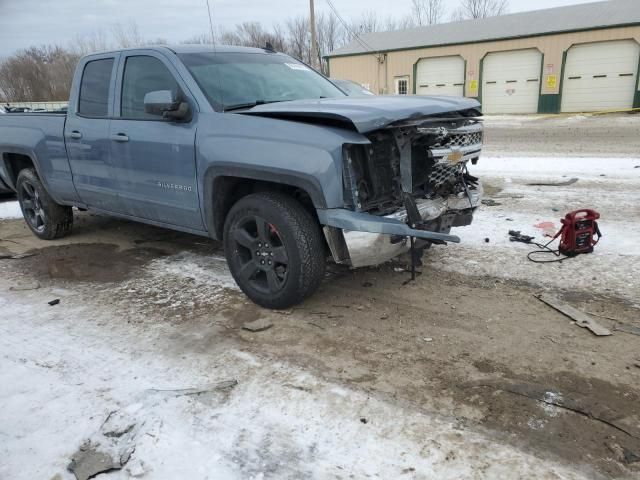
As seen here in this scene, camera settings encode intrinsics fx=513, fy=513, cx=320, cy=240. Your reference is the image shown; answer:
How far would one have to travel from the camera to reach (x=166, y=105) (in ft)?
13.1

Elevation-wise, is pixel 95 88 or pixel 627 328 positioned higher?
pixel 95 88

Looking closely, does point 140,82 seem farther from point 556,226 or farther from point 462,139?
point 556,226

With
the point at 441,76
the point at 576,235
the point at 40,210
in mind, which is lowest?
the point at 576,235

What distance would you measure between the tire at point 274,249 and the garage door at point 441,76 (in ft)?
90.8

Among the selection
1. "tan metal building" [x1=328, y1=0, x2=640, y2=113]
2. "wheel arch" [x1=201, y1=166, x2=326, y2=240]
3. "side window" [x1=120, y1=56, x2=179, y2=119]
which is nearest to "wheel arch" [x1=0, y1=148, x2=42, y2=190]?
"side window" [x1=120, y1=56, x2=179, y2=119]

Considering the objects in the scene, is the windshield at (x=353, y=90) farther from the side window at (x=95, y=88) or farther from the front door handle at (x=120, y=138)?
the side window at (x=95, y=88)

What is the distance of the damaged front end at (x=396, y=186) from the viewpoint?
136 inches

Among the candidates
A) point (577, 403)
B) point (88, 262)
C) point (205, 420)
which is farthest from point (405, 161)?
point (88, 262)

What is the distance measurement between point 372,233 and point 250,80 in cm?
204

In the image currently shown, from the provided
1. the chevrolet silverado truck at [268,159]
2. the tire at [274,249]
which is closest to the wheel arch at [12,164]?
the chevrolet silverado truck at [268,159]

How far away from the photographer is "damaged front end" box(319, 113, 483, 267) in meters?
3.45

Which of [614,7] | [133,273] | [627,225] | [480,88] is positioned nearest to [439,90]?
[480,88]

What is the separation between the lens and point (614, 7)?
26.8 metres

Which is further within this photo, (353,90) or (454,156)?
(353,90)
